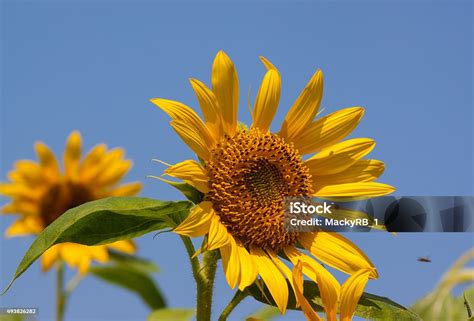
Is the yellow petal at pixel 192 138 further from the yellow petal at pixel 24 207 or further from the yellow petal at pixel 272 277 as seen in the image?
the yellow petal at pixel 24 207

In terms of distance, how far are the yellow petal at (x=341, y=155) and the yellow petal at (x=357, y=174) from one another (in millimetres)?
16

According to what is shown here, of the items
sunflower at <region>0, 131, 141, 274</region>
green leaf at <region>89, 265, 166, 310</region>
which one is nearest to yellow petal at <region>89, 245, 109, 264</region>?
sunflower at <region>0, 131, 141, 274</region>

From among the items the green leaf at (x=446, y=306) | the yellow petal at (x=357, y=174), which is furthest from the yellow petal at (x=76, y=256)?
the yellow petal at (x=357, y=174)

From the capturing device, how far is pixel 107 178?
5.07 meters

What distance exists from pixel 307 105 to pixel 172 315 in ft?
2.32

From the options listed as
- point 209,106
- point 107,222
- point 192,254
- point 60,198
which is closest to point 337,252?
point 192,254

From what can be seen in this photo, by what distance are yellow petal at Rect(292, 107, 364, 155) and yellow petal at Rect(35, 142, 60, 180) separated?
3.12 m

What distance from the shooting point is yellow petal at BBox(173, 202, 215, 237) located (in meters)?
1.68

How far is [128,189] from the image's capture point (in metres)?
5.04

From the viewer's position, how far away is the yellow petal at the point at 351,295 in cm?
156

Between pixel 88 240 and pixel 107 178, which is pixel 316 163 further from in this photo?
pixel 107 178

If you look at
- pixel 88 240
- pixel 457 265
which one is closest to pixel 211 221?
pixel 88 240

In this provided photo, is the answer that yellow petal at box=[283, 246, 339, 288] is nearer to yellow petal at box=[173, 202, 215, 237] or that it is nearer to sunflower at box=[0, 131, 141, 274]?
yellow petal at box=[173, 202, 215, 237]

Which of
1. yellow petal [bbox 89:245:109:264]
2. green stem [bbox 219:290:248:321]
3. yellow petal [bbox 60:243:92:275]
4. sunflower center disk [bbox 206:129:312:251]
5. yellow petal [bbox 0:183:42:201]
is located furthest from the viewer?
yellow petal [bbox 0:183:42:201]
